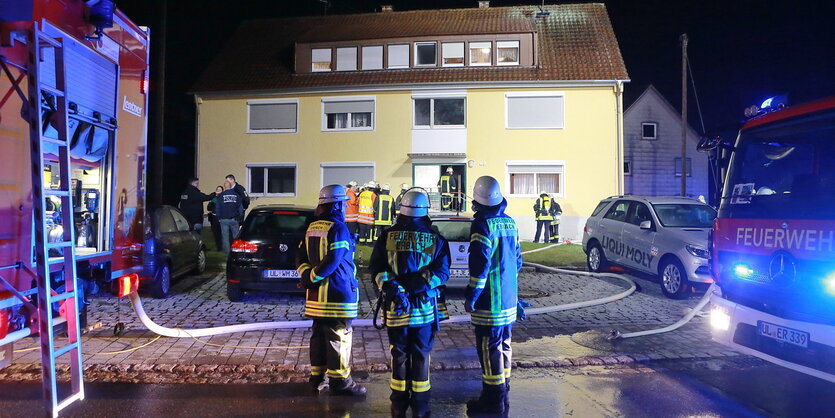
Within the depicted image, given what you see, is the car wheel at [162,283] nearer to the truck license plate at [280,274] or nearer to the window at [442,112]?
the truck license plate at [280,274]

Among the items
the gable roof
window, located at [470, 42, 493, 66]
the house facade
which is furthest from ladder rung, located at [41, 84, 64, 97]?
the house facade

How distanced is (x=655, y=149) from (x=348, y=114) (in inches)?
717

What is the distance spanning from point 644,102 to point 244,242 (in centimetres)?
2820

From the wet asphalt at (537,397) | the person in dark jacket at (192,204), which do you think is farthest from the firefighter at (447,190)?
the wet asphalt at (537,397)

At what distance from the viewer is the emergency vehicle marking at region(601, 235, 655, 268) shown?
31.0 ft

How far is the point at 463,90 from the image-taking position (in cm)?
2106

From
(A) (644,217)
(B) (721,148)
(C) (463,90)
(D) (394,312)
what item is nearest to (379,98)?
(C) (463,90)

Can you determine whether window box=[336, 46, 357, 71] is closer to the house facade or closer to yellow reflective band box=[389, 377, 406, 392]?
the house facade

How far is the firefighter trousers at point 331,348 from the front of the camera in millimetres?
4457

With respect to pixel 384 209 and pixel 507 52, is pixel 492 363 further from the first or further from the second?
pixel 507 52

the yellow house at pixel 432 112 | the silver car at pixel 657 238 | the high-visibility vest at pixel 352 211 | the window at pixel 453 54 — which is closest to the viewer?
the silver car at pixel 657 238

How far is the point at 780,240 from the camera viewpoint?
4.44 m

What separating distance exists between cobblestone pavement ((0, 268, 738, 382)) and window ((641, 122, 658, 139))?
23787 mm

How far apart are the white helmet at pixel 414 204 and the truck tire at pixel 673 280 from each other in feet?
19.9
